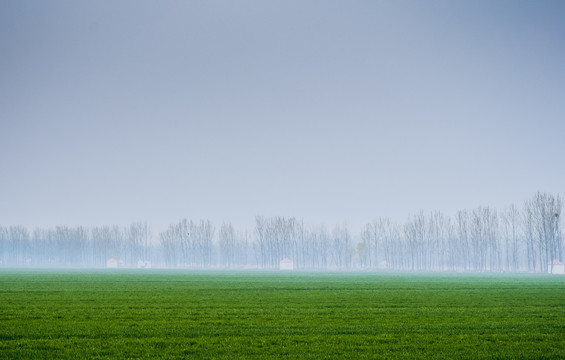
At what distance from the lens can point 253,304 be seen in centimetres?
2583

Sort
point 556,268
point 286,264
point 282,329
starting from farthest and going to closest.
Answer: point 286,264, point 556,268, point 282,329

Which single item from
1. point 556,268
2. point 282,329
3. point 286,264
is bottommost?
point 286,264

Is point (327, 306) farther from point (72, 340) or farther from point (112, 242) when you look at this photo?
point (112, 242)

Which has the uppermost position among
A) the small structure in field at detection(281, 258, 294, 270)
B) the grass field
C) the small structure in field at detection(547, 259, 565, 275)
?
the grass field

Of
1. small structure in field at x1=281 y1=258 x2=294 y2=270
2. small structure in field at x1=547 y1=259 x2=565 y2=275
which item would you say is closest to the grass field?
small structure in field at x1=547 y1=259 x2=565 y2=275

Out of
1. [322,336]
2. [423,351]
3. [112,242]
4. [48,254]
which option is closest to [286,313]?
[322,336]

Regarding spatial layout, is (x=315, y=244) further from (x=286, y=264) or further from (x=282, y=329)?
(x=282, y=329)

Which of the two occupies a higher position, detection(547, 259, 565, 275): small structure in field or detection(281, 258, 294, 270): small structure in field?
detection(547, 259, 565, 275): small structure in field

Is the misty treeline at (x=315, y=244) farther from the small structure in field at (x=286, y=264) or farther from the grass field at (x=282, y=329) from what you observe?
the grass field at (x=282, y=329)

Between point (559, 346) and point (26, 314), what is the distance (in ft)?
62.3

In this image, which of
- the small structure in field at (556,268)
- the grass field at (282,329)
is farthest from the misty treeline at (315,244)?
the grass field at (282,329)

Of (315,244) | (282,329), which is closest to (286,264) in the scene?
(315,244)

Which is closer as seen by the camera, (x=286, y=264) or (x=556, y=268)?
(x=556, y=268)

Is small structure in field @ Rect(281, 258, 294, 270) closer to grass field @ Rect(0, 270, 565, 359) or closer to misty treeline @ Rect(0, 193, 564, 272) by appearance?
misty treeline @ Rect(0, 193, 564, 272)
